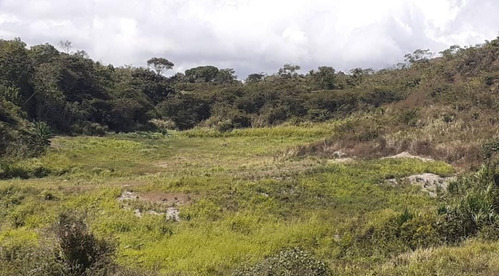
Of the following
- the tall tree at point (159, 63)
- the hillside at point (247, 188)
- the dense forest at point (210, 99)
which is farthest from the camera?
the tall tree at point (159, 63)

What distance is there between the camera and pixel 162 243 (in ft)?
43.7

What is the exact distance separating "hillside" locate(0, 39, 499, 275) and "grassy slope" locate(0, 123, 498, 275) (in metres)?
0.06

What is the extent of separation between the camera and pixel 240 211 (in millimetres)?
16125

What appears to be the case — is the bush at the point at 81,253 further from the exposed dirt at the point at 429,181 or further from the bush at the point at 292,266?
the exposed dirt at the point at 429,181

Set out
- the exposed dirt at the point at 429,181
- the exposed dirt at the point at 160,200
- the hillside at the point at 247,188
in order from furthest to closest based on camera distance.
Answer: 1. the exposed dirt at the point at 429,181
2. the exposed dirt at the point at 160,200
3. the hillside at the point at 247,188

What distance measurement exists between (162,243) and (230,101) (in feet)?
150

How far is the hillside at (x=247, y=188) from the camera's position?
9.59 metres

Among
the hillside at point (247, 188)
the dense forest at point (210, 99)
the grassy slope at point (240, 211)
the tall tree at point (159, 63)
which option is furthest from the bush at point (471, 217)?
the tall tree at point (159, 63)

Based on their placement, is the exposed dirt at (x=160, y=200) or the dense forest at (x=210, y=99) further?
the dense forest at (x=210, y=99)

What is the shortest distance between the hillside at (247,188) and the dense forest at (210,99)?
0.70 feet

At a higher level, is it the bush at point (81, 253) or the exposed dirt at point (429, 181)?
the bush at point (81, 253)

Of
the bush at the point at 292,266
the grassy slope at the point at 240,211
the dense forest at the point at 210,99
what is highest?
the dense forest at the point at 210,99

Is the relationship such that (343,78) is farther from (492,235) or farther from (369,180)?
(492,235)

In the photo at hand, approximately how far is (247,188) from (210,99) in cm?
4143
